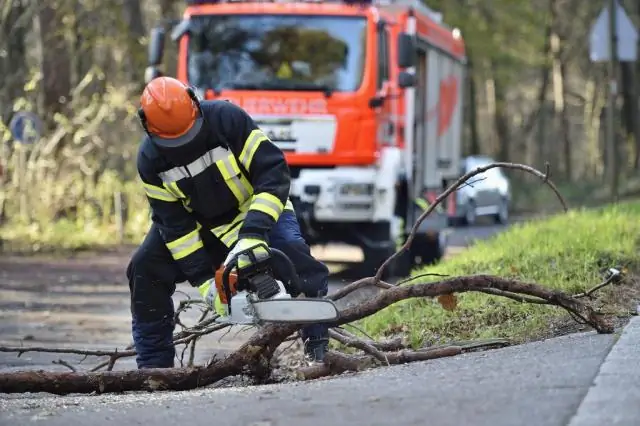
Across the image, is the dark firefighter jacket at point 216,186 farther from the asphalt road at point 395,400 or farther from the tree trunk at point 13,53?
the tree trunk at point 13,53

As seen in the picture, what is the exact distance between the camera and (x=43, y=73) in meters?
21.5

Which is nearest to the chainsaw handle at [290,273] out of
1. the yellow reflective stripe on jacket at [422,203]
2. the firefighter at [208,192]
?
the firefighter at [208,192]

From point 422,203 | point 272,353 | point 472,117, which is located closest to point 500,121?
point 472,117

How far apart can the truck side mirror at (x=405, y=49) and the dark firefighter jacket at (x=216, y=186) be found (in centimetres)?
729

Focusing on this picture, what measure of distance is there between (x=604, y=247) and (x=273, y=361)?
332cm

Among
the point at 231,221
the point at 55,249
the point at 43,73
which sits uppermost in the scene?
the point at 43,73

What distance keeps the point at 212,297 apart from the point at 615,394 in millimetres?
2484

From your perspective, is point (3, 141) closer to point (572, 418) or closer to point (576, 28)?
point (572, 418)

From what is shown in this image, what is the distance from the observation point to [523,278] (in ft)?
28.7

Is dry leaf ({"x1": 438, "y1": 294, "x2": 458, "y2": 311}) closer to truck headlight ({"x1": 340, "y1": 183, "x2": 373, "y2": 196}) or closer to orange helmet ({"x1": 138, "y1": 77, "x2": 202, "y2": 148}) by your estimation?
orange helmet ({"x1": 138, "y1": 77, "x2": 202, "y2": 148})

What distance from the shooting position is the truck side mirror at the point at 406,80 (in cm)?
1409

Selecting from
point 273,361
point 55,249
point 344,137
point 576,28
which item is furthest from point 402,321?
point 576,28

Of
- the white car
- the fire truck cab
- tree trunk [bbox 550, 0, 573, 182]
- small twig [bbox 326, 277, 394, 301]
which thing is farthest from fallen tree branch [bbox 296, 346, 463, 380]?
tree trunk [bbox 550, 0, 573, 182]

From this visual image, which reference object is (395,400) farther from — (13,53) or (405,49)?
(13,53)
